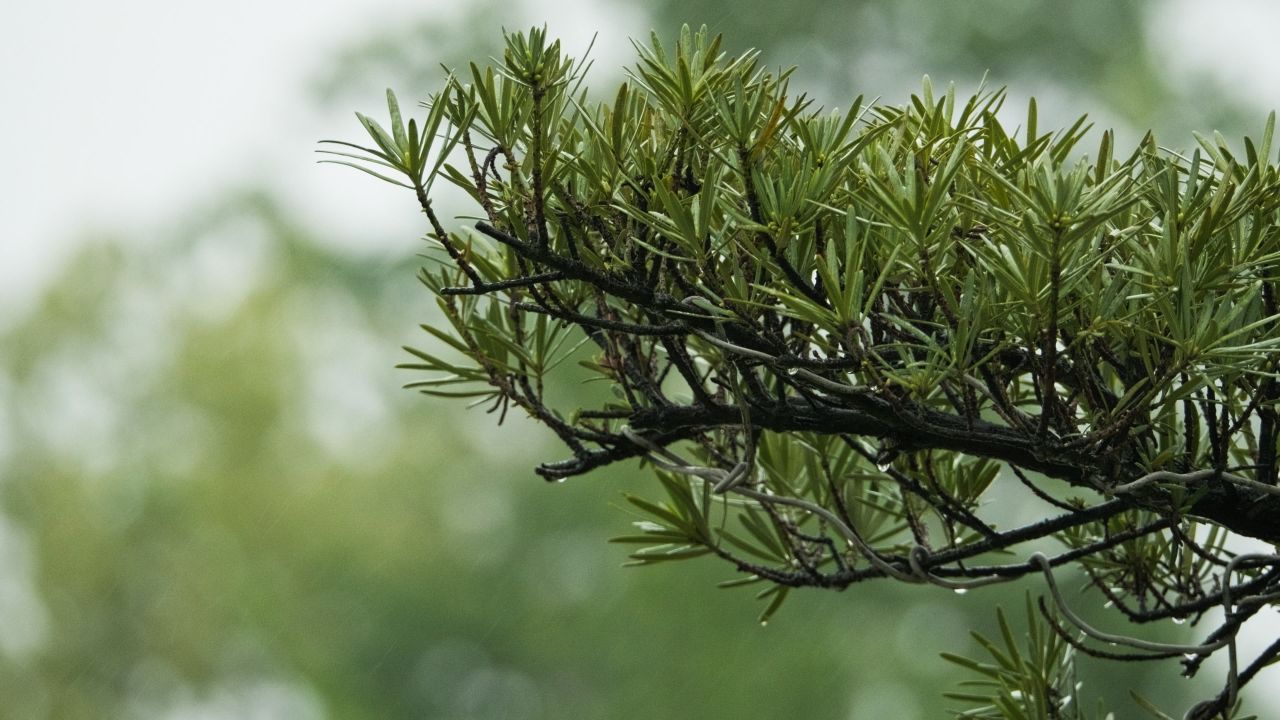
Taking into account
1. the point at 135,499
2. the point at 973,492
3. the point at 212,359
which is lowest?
the point at 973,492

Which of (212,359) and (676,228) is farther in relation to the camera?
(212,359)

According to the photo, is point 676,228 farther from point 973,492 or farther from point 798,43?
point 798,43

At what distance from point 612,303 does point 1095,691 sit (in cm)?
384

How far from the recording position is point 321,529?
474cm

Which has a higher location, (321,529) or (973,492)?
(321,529)

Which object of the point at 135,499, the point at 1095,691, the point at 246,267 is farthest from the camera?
the point at 246,267

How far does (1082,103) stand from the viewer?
4555 millimetres

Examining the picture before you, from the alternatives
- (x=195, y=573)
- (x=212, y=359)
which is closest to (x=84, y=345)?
(x=212, y=359)

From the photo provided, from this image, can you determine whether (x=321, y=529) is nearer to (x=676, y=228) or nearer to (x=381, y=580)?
(x=381, y=580)

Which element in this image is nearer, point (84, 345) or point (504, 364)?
point (504, 364)

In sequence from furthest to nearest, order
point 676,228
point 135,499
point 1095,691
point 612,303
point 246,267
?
1. point 246,267
2. point 135,499
3. point 1095,691
4. point 612,303
5. point 676,228

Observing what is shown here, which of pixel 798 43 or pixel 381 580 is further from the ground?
pixel 798 43

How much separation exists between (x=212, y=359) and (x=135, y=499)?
2.06 ft

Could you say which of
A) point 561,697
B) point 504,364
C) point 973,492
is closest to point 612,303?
point 504,364
